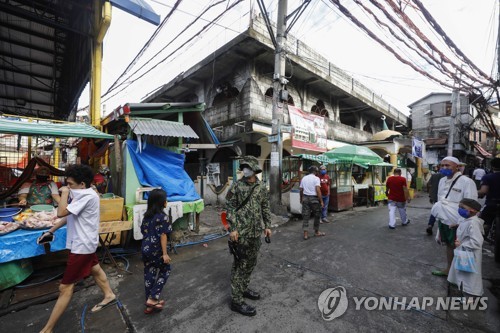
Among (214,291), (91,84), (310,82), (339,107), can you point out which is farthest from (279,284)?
(339,107)

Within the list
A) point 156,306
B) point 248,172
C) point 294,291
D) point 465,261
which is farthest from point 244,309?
point 465,261

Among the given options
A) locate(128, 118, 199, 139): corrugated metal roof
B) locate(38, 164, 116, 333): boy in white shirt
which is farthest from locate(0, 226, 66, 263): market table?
locate(128, 118, 199, 139): corrugated metal roof

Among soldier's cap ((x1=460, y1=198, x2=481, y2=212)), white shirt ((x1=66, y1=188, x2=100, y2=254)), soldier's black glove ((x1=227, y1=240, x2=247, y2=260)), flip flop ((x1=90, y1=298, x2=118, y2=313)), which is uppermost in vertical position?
soldier's cap ((x1=460, y1=198, x2=481, y2=212))

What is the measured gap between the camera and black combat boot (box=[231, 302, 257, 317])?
2.77 meters

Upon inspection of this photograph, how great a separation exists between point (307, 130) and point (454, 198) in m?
8.29

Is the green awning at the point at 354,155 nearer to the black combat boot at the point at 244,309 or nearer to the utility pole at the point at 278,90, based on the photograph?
the utility pole at the point at 278,90

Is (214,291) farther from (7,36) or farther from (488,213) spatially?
(7,36)

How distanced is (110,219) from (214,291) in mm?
2755

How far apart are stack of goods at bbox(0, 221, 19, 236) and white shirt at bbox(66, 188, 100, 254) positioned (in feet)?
5.49

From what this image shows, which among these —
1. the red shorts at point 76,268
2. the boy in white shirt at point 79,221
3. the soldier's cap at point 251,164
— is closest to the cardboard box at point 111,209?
the boy in white shirt at point 79,221

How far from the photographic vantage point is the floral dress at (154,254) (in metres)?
2.82

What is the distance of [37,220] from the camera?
374 centimetres

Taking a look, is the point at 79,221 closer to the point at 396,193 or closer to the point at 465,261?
the point at 465,261

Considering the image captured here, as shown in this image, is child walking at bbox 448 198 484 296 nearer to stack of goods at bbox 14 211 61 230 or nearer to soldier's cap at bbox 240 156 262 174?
soldier's cap at bbox 240 156 262 174
